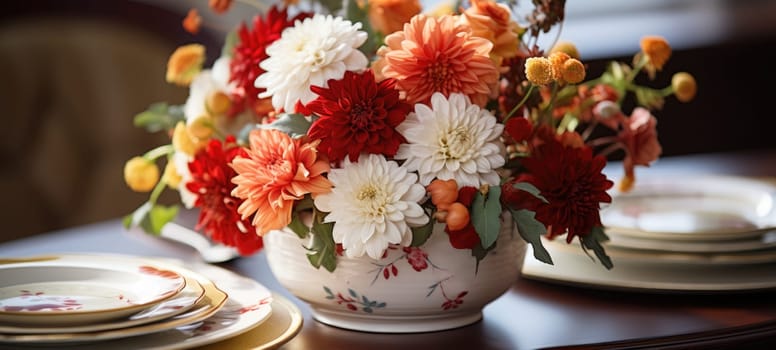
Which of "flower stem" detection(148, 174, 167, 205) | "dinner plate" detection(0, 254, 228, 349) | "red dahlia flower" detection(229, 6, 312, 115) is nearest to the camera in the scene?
"dinner plate" detection(0, 254, 228, 349)

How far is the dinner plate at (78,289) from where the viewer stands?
665mm

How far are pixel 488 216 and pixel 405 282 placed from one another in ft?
0.29

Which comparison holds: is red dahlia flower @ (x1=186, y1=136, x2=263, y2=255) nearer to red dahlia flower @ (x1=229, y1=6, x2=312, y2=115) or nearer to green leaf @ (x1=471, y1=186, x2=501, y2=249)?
red dahlia flower @ (x1=229, y1=6, x2=312, y2=115)

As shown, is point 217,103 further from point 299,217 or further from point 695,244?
point 695,244

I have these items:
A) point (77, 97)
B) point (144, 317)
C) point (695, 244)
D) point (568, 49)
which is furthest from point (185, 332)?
point (77, 97)

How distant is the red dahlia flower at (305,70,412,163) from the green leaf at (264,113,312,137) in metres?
0.02

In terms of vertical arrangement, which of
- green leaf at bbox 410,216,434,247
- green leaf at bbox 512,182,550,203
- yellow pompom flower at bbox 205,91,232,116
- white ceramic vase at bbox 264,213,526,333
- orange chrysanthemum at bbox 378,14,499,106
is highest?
orange chrysanthemum at bbox 378,14,499,106

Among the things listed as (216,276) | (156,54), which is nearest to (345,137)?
(216,276)

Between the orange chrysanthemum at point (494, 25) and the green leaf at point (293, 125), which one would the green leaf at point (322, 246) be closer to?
the green leaf at point (293, 125)

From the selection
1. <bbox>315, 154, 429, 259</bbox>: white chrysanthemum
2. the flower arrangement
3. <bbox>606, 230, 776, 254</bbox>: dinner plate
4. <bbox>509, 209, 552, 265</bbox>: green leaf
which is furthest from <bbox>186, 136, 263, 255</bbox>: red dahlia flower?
<bbox>606, 230, 776, 254</bbox>: dinner plate

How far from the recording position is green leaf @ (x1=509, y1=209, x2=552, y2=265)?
0.73 m

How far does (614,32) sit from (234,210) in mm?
2336

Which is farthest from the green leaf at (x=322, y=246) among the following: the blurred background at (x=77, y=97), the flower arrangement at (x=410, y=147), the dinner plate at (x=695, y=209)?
the blurred background at (x=77, y=97)

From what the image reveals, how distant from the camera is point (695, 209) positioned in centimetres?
115
